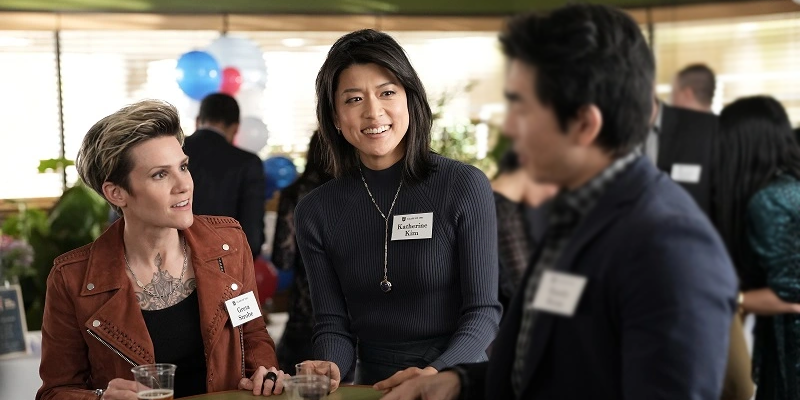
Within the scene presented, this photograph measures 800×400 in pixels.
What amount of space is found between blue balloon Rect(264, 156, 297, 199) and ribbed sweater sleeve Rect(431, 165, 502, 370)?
4.63m

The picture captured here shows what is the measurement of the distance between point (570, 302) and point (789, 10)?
8979 mm

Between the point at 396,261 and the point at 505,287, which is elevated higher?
the point at 396,261

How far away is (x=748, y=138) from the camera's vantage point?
3400 millimetres

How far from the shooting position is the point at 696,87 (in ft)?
20.2

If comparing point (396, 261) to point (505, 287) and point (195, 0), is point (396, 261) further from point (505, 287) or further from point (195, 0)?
point (195, 0)

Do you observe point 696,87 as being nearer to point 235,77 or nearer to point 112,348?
point 235,77

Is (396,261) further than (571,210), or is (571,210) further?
(396,261)

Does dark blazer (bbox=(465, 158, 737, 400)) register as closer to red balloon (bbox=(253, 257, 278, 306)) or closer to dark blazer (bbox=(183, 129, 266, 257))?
dark blazer (bbox=(183, 129, 266, 257))

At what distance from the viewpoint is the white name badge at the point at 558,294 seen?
3.45 feet

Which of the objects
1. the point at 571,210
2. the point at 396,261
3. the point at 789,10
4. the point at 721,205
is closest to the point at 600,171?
the point at 571,210

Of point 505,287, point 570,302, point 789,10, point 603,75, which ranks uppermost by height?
point 789,10

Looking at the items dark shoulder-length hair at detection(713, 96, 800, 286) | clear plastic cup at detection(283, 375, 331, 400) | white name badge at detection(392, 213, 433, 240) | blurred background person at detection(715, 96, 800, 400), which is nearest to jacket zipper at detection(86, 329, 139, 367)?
clear plastic cup at detection(283, 375, 331, 400)

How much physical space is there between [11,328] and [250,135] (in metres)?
3.56

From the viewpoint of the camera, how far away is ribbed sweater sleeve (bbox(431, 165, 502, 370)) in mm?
2238
